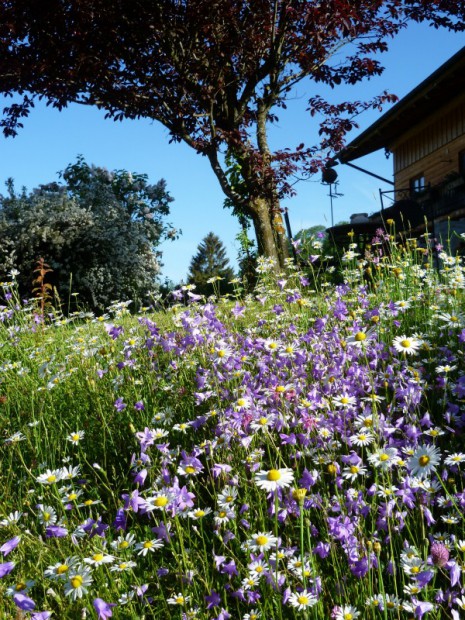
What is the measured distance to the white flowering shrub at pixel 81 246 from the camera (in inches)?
504

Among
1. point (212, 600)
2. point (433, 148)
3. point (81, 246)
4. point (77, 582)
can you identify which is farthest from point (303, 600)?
point (433, 148)

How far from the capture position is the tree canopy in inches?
368

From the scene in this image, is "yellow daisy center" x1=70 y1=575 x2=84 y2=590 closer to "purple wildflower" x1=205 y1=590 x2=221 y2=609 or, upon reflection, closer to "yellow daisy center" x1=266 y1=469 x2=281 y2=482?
"purple wildflower" x1=205 y1=590 x2=221 y2=609

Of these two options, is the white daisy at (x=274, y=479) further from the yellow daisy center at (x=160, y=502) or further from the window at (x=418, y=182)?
the window at (x=418, y=182)

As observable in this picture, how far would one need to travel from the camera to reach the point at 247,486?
2.45m

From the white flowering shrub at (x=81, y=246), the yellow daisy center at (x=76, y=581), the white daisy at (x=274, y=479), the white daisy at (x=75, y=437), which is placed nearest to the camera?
the white daisy at (x=274, y=479)

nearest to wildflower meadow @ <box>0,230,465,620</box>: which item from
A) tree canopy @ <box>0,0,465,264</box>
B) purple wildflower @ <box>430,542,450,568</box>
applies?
purple wildflower @ <box>430,542,450,568</box>

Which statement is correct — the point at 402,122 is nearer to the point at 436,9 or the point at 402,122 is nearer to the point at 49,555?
the point at 436,9

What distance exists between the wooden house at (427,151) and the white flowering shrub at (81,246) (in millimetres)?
4756

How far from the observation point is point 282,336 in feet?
12.9

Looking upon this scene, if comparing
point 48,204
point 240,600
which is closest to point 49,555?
point 240,600

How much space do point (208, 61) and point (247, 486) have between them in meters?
9.65

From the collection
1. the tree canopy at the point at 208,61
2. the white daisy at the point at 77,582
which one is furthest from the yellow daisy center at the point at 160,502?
the tree canopy at the point at 208,61

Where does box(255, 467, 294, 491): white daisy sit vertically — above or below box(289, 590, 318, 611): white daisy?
above
